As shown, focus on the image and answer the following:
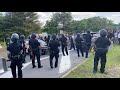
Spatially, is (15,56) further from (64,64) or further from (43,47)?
(64,64)

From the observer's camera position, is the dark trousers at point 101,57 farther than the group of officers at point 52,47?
Yes

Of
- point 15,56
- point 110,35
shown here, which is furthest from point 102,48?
point 15,56

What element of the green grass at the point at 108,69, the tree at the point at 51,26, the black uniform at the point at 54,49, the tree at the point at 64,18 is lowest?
the green grass at the point at 108,69

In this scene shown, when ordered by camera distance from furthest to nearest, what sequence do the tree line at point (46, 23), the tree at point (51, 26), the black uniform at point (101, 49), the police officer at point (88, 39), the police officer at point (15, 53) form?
the police officer at point (88, 39), the black uniform at point (101, 49), the tree at point (51, 26), the tree line at point (46, 23), the police officer at point (15, 53)

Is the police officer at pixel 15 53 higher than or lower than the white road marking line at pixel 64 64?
higher

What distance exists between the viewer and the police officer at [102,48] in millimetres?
18219

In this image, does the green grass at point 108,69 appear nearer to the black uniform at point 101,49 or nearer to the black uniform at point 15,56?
the black uniform at point 101,49

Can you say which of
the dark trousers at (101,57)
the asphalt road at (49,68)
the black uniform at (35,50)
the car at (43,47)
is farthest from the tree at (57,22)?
the dark trousers at (101,57)

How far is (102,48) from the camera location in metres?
18.4

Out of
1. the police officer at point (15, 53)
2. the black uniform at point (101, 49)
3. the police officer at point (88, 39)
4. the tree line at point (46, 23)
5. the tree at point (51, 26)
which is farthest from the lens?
the police officer at point (88, 39)

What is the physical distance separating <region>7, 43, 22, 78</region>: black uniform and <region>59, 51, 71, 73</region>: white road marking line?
1.20m

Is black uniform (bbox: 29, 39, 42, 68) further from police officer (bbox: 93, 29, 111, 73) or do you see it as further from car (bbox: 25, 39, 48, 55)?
police officer (bbox: 93, 29, 111, 73)
